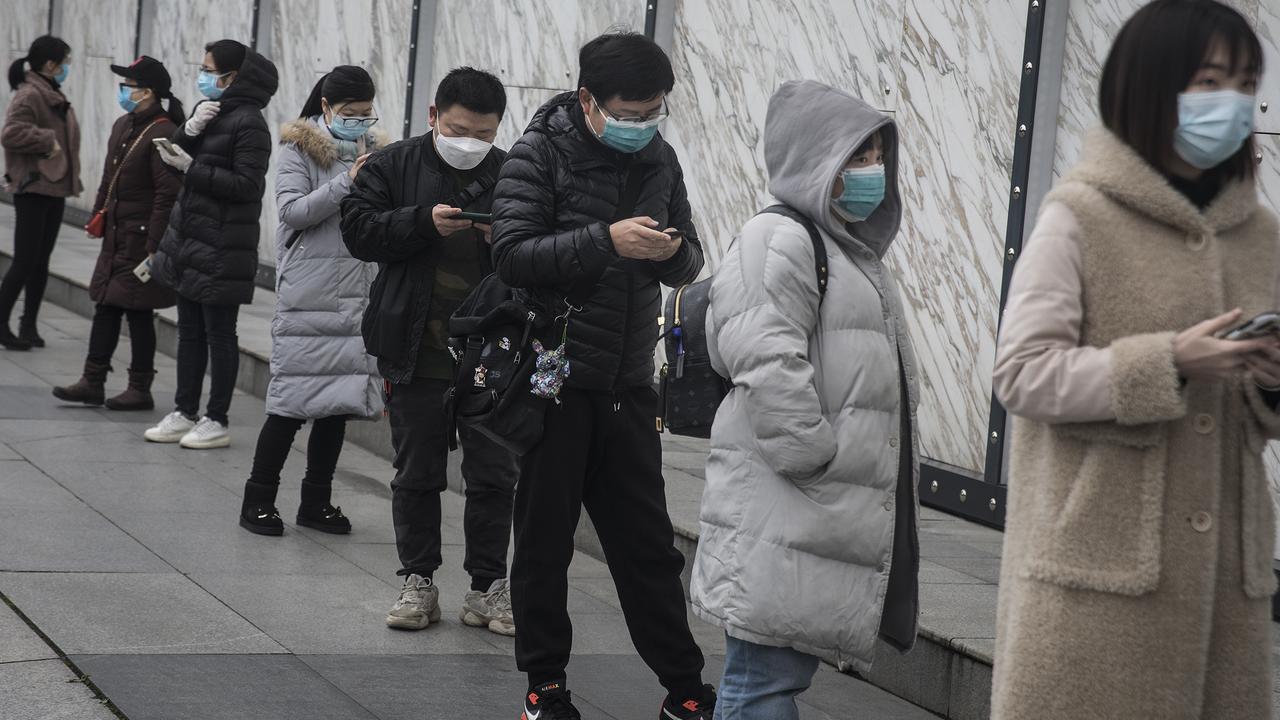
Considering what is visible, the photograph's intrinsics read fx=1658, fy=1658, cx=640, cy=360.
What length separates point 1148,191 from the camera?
2738 mm

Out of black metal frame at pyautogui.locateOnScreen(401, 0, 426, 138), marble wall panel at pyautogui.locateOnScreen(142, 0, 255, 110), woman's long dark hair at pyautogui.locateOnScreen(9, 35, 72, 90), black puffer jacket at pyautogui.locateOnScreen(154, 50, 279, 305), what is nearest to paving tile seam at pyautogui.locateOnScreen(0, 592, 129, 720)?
black puffer jacket at pyautogui.locateOnScreen(154, 50, 279, 305)

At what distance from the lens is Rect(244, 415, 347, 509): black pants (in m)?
6.66

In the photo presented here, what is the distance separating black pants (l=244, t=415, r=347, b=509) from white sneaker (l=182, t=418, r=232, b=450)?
1.74 meters

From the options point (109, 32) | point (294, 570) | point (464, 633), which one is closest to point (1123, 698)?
point (464, 633)

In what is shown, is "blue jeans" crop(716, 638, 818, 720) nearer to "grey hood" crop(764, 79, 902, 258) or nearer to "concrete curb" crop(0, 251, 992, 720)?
"grey hood" crop(764, 79, 902, 258)

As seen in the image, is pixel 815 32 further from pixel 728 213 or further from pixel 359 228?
pixel 359 228

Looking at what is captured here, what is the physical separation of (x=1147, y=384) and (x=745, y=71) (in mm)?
6110

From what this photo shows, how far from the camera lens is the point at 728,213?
8.75m

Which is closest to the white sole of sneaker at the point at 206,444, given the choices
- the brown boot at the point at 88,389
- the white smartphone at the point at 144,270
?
the white smartphone at the point at 144,270

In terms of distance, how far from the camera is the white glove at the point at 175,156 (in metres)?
7.85

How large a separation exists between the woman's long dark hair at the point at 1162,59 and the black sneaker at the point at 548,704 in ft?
7.63

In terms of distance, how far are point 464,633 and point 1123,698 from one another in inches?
124

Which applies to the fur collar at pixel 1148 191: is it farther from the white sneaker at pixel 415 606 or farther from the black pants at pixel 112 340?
the black pants at pixel 112 340

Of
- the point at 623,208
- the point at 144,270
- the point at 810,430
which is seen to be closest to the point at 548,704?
the point at 623,208
